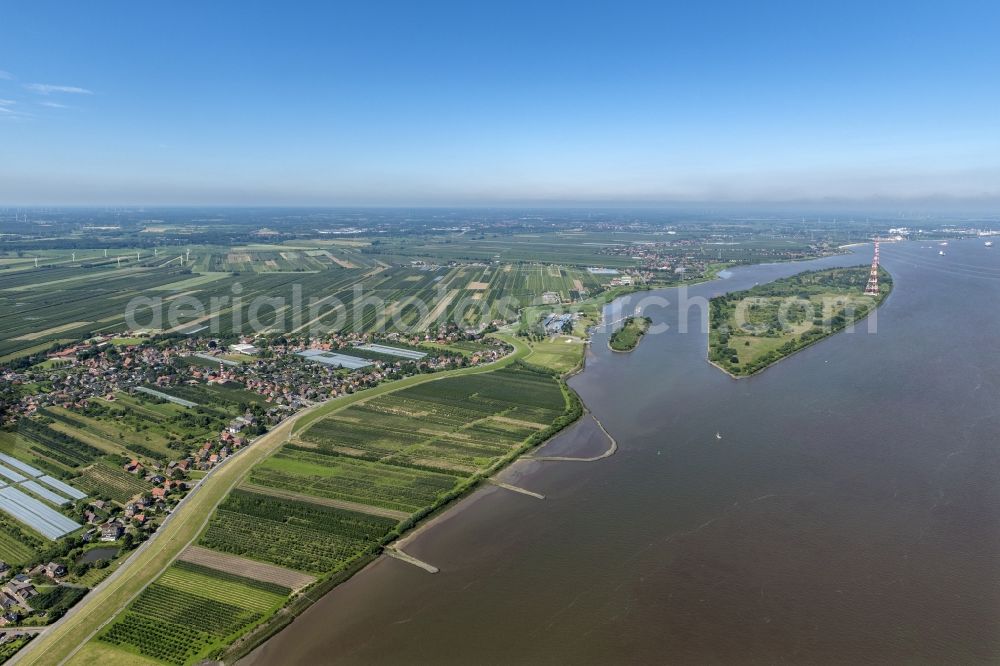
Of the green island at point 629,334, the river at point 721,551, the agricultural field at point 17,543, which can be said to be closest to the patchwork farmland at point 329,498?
the river at point 721,551

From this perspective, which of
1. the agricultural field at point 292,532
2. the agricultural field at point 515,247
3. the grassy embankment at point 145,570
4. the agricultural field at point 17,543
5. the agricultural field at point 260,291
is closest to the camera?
the grassy embankment at point 145,570

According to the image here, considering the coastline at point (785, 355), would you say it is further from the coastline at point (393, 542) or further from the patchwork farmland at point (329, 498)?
the coastline at point (393, 542)

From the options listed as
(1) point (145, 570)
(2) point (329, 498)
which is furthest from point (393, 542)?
(1) point (145, 570)

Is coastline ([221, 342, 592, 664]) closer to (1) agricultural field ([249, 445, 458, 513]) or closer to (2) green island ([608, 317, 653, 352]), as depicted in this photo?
(1) agricultural field ([249, 445, 458, 513])

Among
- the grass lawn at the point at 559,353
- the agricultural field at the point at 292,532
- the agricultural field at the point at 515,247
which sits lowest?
the agricultural field at the point at 292,532

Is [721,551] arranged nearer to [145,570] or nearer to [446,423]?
[446,423]

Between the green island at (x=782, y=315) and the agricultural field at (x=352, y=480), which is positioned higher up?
the green island at (x=782, y=315)
